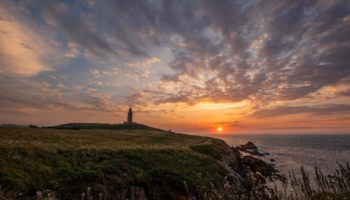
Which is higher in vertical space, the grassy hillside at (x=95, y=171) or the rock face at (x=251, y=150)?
the grassy hillside at (x=95, y=171)

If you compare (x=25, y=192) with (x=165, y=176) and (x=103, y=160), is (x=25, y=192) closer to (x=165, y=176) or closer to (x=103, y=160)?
(x=103, y=160)

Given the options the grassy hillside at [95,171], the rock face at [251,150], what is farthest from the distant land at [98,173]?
the rock face at [251,150]

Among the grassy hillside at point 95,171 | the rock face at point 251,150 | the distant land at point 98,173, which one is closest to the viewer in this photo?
the distant land at point 98,173

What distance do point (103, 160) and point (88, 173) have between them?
15.0 feet

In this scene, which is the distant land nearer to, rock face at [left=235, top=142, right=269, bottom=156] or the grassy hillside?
the grassy hillside

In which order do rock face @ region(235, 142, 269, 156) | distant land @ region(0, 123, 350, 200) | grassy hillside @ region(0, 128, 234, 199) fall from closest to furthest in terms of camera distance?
distant land @ region(0, 123, 350, 200)
grassy hillside @ region(0, 128, 234, 199)
rock face @ region(235, 142, 269, 156)

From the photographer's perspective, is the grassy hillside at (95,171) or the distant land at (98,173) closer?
the distant land at (98,173)

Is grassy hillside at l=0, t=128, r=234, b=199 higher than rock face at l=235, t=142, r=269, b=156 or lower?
higher

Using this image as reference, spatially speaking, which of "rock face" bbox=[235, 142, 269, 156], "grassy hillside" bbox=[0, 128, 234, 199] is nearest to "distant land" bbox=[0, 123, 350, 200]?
"grassy hillside" bbox=[0, 128, 234, 199]

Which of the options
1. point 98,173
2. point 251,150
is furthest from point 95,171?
point 251,150

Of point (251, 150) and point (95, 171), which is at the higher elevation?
point (95, 171)

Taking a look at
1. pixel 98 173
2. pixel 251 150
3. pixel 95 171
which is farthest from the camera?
pixel 251 150

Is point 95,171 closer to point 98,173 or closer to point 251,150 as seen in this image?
point 98,173

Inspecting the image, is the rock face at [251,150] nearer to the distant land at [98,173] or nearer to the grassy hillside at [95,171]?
the distant land at [98,173]
